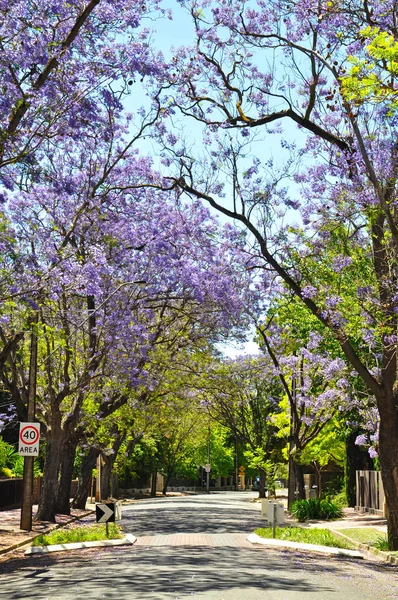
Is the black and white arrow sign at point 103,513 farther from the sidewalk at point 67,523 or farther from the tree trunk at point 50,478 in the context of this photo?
the tree trunk at point 50,478

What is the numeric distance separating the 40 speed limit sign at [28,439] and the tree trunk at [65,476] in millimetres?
7210

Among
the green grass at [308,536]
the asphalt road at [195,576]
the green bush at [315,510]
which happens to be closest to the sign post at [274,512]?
the green grass at [308,536]

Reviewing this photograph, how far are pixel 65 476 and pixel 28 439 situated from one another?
8.91 meters

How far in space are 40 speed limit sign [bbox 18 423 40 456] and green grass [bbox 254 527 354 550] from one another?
6950 mm

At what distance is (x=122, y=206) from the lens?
79.2ft

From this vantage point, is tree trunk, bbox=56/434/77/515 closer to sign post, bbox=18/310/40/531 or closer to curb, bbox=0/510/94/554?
curb, bbox=0/510/94/554

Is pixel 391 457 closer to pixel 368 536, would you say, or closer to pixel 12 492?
pixel 368 536

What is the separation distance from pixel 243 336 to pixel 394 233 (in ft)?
57.3

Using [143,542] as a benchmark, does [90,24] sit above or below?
above

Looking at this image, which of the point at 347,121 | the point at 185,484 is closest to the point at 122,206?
the point at 347,121

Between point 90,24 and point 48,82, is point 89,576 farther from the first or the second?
point 90,24

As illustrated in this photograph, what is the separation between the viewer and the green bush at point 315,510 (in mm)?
31844

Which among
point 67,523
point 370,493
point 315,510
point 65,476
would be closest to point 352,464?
point 370,493

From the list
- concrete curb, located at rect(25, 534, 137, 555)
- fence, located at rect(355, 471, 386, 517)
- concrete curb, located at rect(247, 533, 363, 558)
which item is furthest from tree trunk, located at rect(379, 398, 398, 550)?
fence, located at rect(355, 471, 386, 517)
